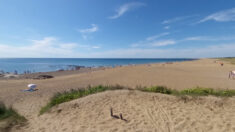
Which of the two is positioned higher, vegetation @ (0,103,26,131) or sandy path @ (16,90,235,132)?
sandy path @ (16,90,235,132)

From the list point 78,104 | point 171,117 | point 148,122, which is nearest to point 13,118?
point 78,104

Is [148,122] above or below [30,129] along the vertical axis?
above

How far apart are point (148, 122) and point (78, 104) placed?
3605 mm

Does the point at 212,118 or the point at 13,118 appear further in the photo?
the point at 13,118

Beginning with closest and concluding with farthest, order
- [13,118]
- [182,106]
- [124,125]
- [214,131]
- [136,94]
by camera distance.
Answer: [214,131] → [124,125] → [13,118] → [182,106] → [136,94]

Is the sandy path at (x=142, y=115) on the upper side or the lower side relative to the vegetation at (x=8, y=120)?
upper

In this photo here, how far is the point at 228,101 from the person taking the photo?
17.7 ft

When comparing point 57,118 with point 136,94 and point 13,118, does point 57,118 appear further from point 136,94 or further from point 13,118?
point 136,94

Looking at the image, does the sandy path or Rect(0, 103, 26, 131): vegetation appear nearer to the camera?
the sandy path

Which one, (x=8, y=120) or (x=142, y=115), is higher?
(x=142, y=115)

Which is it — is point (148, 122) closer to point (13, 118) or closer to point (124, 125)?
point (124, 125)

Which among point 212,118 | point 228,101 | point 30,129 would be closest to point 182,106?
point 212,118

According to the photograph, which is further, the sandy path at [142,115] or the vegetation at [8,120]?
the vegetation at [8,120]

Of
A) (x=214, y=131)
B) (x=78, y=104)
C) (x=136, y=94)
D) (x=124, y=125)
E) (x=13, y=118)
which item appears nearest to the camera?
(x=214, y=131)
